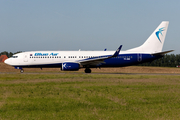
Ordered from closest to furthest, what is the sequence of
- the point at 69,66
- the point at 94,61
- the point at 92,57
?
the point at 69,66 → the point at 94,61 → the point at 92,57

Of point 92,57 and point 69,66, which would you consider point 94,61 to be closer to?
point 92,57

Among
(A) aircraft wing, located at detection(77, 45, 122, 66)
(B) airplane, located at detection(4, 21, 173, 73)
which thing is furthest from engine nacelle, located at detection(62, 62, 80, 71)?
(A) aircraft wing, located at detection(77, 45, 122, 66)

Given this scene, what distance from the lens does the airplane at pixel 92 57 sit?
40281 mm

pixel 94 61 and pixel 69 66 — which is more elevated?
pixel 94 61

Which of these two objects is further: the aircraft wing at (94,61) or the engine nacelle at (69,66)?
the aircraft wing at (94,61)

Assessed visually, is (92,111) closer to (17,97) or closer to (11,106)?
(11,106)

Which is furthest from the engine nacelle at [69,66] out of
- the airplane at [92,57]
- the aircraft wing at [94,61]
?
the aircraft wing at [94,61]

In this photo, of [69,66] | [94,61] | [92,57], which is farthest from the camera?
[92,57]

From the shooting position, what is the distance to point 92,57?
40.9 meters

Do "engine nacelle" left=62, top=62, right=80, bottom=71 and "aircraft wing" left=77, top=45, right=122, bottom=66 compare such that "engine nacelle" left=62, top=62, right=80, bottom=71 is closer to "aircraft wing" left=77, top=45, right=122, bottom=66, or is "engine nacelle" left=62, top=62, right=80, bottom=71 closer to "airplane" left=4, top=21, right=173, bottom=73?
"airplane" left=4, top=21, right=173, bottom=73

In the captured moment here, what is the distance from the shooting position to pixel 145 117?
9.74 metres

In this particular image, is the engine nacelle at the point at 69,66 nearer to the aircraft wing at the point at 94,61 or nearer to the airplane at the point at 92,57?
the airplane at the point at 92,57

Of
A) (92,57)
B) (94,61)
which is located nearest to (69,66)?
(94,61)

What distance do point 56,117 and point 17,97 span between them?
17.9ft
